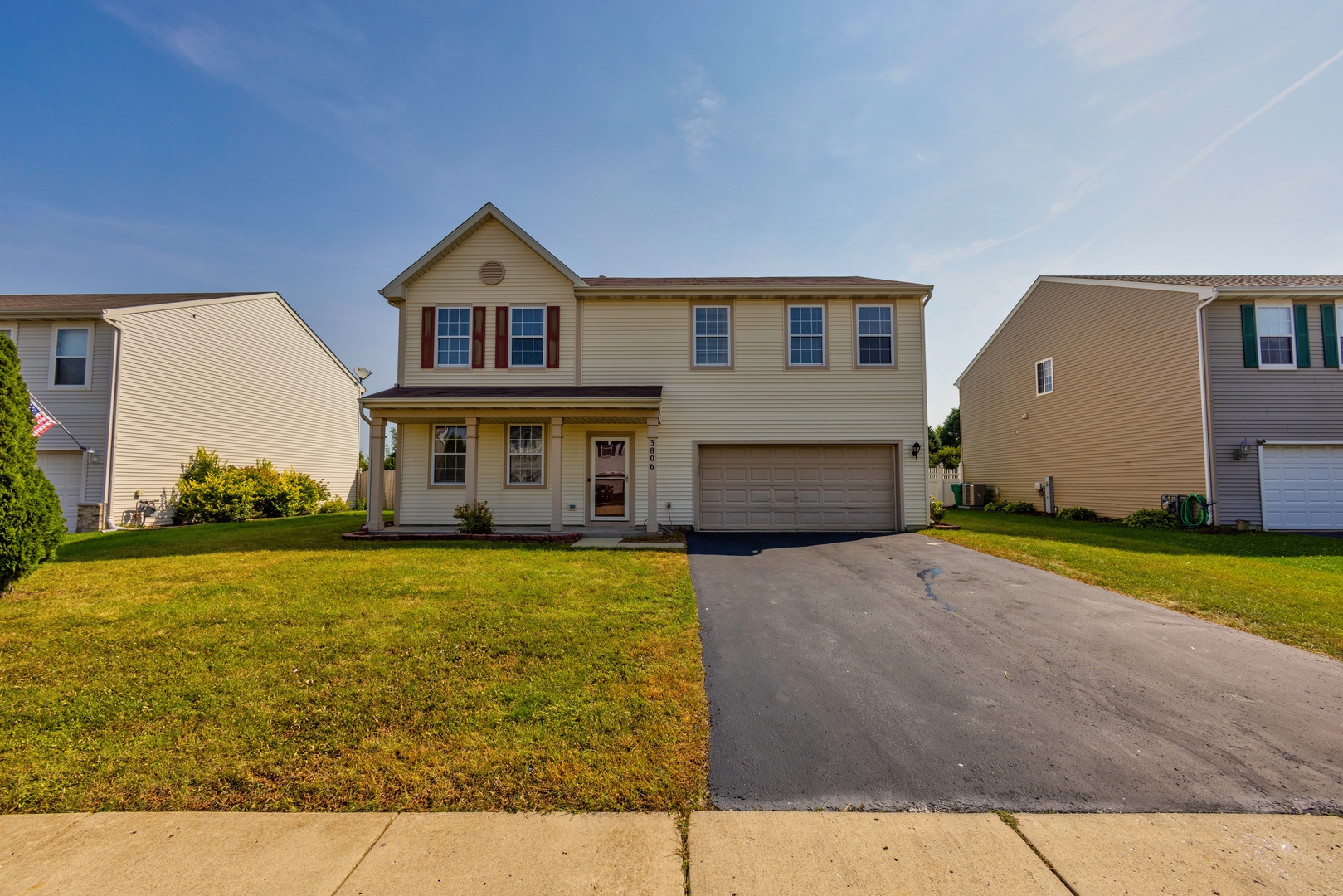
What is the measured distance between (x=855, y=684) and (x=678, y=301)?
10.4m

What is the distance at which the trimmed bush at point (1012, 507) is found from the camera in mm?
18719

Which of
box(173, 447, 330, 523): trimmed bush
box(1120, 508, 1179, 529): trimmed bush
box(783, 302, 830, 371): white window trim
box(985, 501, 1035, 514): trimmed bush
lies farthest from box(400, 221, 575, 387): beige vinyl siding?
box(985, 501, 1035, 514): trimmed bush

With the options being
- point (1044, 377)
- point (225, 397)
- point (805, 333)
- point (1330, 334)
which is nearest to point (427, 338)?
point (225, 397)

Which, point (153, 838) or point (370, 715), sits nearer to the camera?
point (153, 838)

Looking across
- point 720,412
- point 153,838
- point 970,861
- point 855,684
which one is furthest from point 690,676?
point 720,412

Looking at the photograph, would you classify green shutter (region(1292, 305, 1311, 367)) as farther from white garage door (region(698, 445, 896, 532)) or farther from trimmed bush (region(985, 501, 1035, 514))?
white garage door (region(698, 445, 896, 532))

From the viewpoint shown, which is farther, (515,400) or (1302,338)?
(1302,338)

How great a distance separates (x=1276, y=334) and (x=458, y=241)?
788 inches

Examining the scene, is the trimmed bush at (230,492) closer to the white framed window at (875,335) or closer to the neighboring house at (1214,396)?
the white framed window at (875,335)

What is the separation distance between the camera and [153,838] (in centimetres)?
241

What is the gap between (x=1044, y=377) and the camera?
1827 centimetres

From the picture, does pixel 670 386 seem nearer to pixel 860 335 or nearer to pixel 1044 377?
pixel 860 335

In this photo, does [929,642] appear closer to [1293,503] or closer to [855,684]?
[855,684]

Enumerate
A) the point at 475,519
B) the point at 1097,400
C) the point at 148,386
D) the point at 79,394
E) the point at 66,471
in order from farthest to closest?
the point at 1097,400 → the point at 148,386 → the point at 79,394 → the point at 66,471 → the point at 475,519
